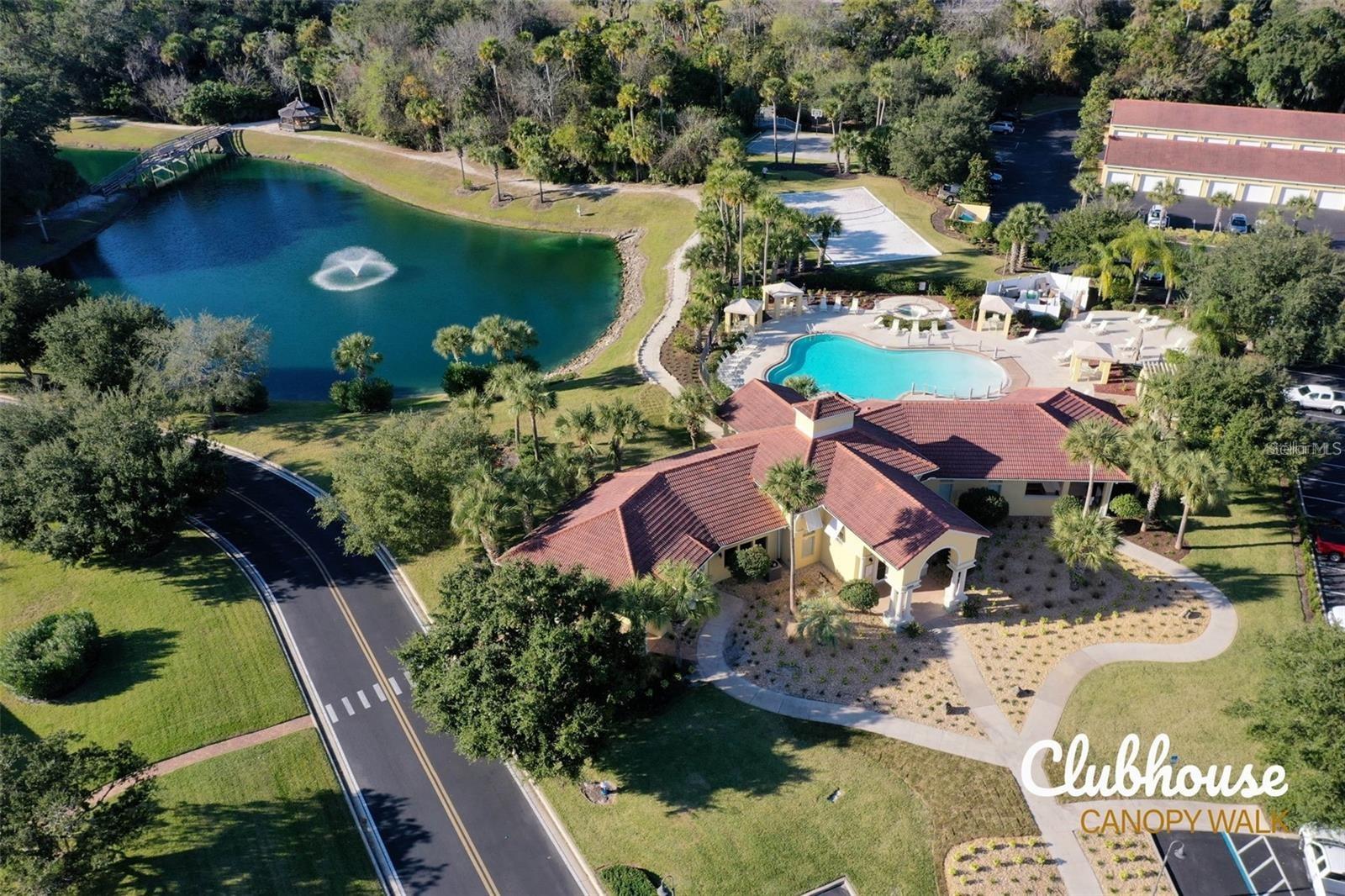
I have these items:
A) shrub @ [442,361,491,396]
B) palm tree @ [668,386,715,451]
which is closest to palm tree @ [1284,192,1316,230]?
palm tree @ [668,386,715,451]

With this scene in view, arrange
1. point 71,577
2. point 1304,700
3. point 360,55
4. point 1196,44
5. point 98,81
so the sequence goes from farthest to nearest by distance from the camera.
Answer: point 98,81 < point 360,55 < point 1196,44 < point 71,577 < point 1304,700

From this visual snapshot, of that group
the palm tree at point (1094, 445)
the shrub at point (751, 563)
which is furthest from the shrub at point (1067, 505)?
the shrub at point (751, 563)

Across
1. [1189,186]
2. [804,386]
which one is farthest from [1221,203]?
[804,386]

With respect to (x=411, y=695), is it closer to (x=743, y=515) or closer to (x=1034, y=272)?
(x=743, y=515)

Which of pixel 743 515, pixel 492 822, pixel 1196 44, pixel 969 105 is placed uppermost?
pixel 1196 44

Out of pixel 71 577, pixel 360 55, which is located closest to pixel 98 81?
pixel 360 55

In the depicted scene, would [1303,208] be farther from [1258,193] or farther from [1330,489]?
[1330,489]

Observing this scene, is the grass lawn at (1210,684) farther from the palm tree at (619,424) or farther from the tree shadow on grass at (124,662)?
the tree shadow on grass at (124,662)
